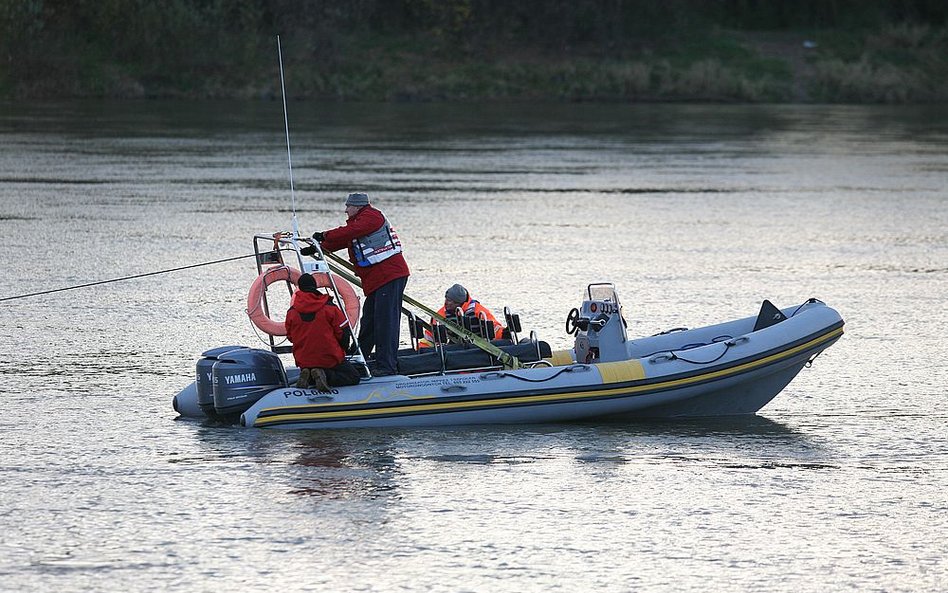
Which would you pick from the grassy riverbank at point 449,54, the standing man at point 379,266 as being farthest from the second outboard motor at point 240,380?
the grassy riverbank at point 449,54

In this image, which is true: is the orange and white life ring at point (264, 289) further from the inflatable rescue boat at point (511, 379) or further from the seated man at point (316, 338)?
the seated man at point (316, 338)

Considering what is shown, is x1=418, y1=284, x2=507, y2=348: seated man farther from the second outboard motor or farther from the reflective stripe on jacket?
the second outboard motor

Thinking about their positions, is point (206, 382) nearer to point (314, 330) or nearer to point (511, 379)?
point (314, 330)

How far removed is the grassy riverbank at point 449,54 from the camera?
52.2 metres

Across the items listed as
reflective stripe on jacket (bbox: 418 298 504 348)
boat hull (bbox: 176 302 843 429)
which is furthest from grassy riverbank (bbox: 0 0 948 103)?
boat hull (bbox: 176 302 843 429)

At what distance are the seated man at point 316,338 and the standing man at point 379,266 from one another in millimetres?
463

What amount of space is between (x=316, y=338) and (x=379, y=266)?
2.70ft

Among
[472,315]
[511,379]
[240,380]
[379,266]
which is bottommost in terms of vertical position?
[511,379]

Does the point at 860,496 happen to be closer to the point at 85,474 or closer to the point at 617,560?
the point at 617,560

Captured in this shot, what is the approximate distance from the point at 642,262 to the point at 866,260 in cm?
282

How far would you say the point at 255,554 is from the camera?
7.43 m

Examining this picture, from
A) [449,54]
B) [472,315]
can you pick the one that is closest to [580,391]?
[472,315]

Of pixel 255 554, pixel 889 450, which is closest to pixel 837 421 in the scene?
pixel 889 450

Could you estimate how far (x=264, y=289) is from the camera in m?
10.6
